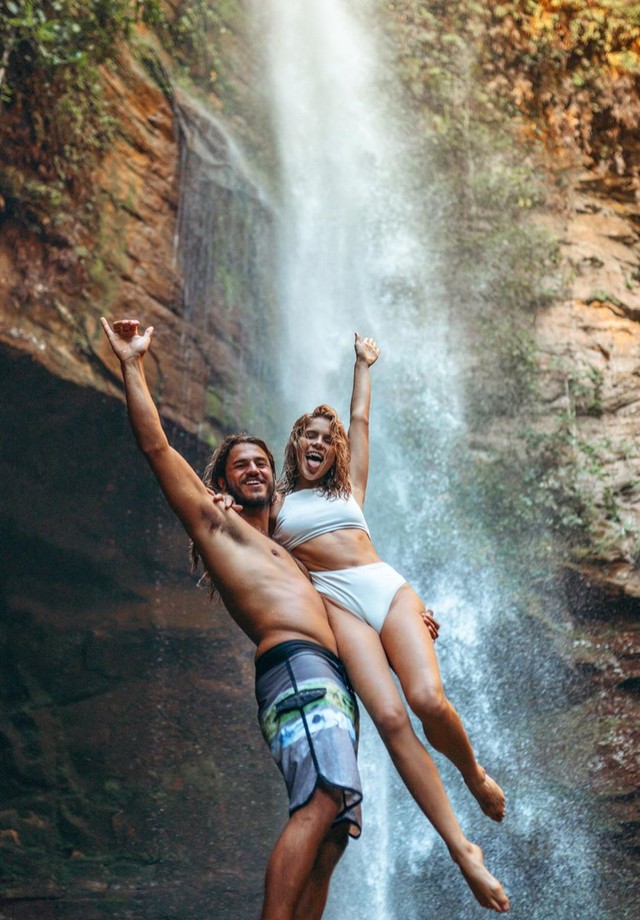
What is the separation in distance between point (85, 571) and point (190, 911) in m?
2.80

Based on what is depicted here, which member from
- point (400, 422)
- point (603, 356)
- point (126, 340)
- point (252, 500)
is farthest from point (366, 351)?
point (603, 356)

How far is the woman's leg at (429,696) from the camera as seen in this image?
2783 millimetres

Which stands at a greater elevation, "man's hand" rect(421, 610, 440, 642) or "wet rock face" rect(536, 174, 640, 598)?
"wet rock face" rect(536, 174, 640, 598)

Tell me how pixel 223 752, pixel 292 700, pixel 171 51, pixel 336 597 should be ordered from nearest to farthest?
pixel 292 700
pixel 336 597
pixel 223 752
pixel 171 51

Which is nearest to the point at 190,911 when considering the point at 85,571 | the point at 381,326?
the point at 85,571

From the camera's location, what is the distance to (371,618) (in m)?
3.04

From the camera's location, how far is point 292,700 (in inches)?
105

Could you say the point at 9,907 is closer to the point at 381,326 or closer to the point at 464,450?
the point at 464,450

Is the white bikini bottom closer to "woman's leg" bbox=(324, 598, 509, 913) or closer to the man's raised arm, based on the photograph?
"woman's leg" bbox=(324, 598, 509, 913)

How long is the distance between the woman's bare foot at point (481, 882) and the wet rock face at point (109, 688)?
12.6 feet

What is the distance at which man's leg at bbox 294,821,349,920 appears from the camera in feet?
8.15

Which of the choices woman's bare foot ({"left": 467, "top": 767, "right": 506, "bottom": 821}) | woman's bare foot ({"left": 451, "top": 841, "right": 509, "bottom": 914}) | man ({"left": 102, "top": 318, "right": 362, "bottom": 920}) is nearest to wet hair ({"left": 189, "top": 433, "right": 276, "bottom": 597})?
man ({"left": 102, "top": 318, "right": 362, "bottom": 920})

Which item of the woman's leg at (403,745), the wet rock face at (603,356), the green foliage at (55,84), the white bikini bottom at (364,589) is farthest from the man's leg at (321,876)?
the green foliage at (55,84)

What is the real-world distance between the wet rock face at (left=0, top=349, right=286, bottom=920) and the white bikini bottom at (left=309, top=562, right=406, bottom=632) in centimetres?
382
